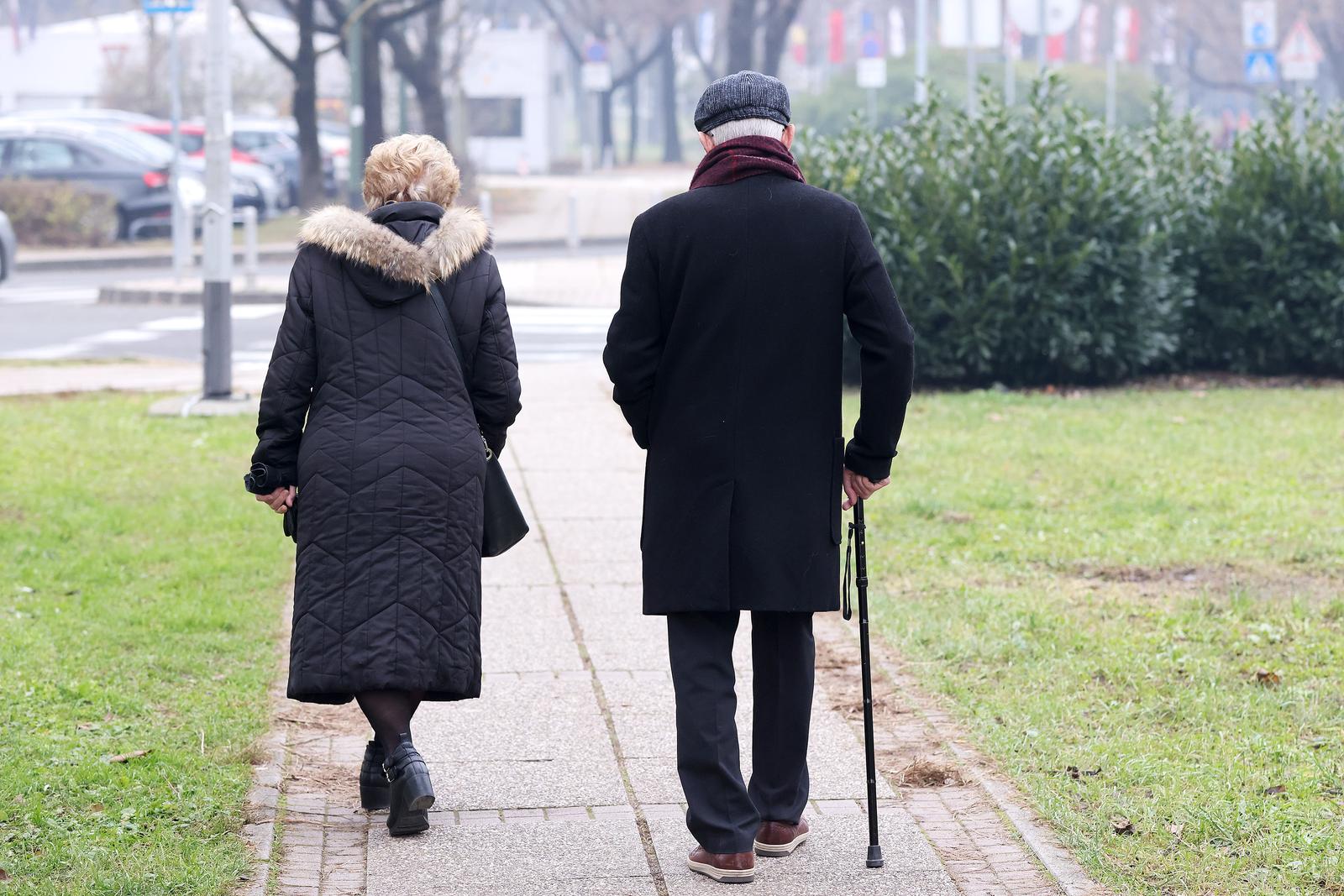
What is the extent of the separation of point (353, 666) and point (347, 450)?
0.51 m

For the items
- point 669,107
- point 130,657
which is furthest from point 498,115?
point 130,657

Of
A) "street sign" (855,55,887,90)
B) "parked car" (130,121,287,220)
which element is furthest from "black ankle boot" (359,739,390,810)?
"street sign" (855,55,887,90)

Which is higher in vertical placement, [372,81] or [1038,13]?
[1038,13]

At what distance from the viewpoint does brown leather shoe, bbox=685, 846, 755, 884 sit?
4.10 meters

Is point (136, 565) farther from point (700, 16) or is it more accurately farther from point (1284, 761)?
point (700, 16)

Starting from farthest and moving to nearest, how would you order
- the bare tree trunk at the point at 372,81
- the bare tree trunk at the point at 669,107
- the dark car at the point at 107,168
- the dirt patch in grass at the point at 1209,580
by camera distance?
the bare tree trunk at the point at 669,107
the bare tree trunk at the point at 372,81
the dark car at the point at 107,168
the dirt patch in grass at the point at 1209,580

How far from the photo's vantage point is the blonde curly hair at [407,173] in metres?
4.40

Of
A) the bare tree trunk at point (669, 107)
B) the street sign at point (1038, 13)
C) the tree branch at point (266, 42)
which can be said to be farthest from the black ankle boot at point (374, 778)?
the bare tree trunk at point (669, 107)

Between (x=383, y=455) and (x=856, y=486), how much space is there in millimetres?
1104

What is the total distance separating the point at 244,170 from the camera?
104 feet

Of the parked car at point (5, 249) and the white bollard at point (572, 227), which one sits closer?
the parked car at point (5, 249)

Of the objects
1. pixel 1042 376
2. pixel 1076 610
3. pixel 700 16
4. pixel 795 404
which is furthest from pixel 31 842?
pixel 700 16

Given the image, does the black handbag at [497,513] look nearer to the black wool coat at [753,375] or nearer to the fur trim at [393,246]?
the fur trim at [393,246]

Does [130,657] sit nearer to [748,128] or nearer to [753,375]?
[753,375]
